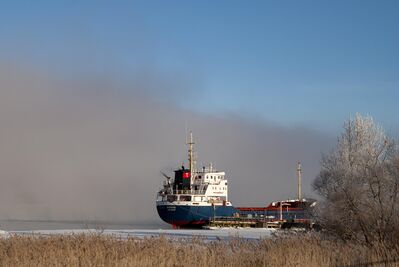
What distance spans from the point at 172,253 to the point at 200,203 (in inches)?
2918

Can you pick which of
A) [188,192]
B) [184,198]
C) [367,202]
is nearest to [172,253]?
[367,202]

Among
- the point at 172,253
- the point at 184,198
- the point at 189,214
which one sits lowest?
the point at 172,253

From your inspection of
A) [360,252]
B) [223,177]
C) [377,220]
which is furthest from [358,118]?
[223,177]

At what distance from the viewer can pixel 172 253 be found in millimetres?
17594

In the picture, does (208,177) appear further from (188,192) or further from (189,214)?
(189,214)

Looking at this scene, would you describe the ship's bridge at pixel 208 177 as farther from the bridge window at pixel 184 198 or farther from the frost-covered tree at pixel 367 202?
the frost-covered tree at pixel 367 202

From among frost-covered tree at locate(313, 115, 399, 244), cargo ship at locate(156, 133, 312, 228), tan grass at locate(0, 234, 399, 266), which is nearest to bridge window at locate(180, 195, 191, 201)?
cargo ship at locate(156, 133, 312, 228)

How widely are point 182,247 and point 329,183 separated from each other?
1762 centimetres

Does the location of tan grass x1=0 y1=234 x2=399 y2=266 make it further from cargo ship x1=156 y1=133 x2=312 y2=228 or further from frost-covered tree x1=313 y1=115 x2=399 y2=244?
cargo ship x1=156 y1=133 x2=312 y2=228

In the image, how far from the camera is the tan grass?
16.8 meters

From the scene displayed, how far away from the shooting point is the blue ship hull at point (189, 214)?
8925cm

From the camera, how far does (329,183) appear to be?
34219 mm

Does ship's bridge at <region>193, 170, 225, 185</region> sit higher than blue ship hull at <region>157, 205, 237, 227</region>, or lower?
higher

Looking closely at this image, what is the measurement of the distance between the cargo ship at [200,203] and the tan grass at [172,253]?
6833cm
